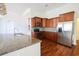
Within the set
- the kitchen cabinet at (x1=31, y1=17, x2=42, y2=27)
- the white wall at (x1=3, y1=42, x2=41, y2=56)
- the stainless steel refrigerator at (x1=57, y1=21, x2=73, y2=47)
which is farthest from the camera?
the stainless steel refrigerator at (x1=57, y1=21, x2=73, y2=47)

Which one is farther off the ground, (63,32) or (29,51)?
(63,32)

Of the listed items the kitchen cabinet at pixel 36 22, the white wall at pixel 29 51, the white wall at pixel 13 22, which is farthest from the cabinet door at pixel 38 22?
the white wall at pixel 29 51

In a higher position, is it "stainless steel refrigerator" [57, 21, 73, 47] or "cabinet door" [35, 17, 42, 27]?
"cabinet door" [35, 17, 42, 27]

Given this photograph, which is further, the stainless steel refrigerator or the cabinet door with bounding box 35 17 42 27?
the stainless steel refrigerator

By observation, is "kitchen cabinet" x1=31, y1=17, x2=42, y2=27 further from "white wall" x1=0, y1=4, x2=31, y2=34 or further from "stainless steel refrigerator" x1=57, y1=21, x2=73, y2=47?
"stainless steel refrigerator" x1=57, y1=21, x2=73, y2=47

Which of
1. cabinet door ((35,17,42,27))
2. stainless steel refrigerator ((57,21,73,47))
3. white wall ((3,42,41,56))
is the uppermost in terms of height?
cabinet door ((35,17,42,27))

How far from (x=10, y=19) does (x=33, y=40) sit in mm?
349

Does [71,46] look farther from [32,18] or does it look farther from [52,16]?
[32,18]

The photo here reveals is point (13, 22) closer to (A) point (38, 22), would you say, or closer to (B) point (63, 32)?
(A) point (38, 22)

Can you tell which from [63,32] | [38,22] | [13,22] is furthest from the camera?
[63,32]

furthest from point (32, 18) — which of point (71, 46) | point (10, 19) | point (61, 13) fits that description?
point (71, 46)

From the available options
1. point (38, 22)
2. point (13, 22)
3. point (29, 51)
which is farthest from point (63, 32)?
point (13, 22)

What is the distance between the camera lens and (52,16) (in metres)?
0.89

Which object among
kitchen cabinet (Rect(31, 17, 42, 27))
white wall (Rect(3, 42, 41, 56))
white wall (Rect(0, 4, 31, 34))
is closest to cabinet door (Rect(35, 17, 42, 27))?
kitchen cabinet (Rect(31, 17, 42, 27))
